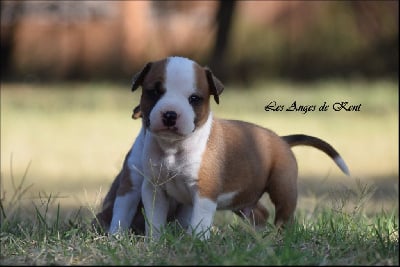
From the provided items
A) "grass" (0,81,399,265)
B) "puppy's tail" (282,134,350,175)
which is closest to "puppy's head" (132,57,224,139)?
"grass" (0,81,399,265)

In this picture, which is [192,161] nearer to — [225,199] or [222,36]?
[225,199]

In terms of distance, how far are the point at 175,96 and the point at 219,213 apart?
262 cm

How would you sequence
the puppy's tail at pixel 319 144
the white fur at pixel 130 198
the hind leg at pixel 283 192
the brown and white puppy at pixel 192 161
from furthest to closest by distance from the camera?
the puppy's tail at pixel 319 144 → the hind leg at pixel 283 192 → the white fur at pixel 130 198 → the brown and white puppy at pixel 192 161

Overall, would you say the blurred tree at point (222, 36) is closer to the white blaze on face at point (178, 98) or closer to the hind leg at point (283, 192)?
the hind leg at point (283, 192)

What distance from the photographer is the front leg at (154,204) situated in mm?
4730

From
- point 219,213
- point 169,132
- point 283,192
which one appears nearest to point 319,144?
point 283,192

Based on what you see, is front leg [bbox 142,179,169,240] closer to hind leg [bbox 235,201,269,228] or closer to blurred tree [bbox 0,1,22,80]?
hind leg [bbox 235,201,269,228]

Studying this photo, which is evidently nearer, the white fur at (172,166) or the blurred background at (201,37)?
the white fur at (172,166)

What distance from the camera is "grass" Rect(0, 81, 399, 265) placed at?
3.92 metres

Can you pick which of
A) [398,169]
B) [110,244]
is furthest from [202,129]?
[398,169]

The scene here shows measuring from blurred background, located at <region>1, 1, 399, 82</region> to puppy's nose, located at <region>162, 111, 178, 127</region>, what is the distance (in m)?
15.4

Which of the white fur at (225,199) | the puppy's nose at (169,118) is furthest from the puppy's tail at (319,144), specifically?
the puppy's nose at (169,118)

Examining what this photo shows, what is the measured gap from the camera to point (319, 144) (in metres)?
5.48

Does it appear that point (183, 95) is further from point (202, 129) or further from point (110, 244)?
point (110, 244)
